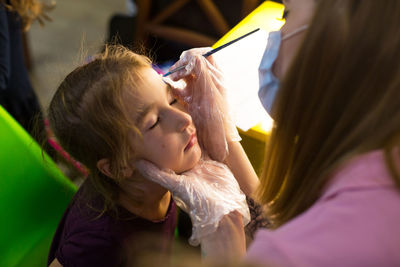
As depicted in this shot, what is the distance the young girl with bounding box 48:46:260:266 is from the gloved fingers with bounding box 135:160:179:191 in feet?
0.04

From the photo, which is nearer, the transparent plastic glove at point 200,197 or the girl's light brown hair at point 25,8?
the transparent plastic glove at point 200,197

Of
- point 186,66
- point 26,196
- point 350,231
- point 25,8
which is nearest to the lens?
point 350,231

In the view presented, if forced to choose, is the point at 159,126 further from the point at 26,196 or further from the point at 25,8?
the point at 25,8

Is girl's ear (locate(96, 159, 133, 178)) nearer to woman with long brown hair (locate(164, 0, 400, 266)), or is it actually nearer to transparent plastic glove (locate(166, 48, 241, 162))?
transparent plastic glove (locate(166, 48, 241, 162))

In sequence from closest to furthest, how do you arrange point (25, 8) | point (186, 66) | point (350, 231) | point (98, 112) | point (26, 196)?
1. point (350, 231)
2. point (98, 112)
3. point (186, 66)
4. point (26, 196)
5. point (25, 8)

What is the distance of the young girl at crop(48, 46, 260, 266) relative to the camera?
31.5 inches

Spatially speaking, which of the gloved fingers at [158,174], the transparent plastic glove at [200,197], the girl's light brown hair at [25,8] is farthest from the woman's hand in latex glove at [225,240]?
the girl's light brown hair at [25,8]

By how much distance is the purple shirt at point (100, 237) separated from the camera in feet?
2.85

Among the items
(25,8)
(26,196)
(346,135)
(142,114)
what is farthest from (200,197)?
(25,8)

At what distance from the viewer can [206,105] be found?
936 mm

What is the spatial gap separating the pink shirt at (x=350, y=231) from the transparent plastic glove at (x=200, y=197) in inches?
9.0

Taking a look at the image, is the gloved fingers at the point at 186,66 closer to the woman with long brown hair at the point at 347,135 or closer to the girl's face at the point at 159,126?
the girl's face at the point at 159,126

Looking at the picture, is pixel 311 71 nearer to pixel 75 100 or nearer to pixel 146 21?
pixel 75 100

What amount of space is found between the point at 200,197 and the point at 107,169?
0.66 ft
